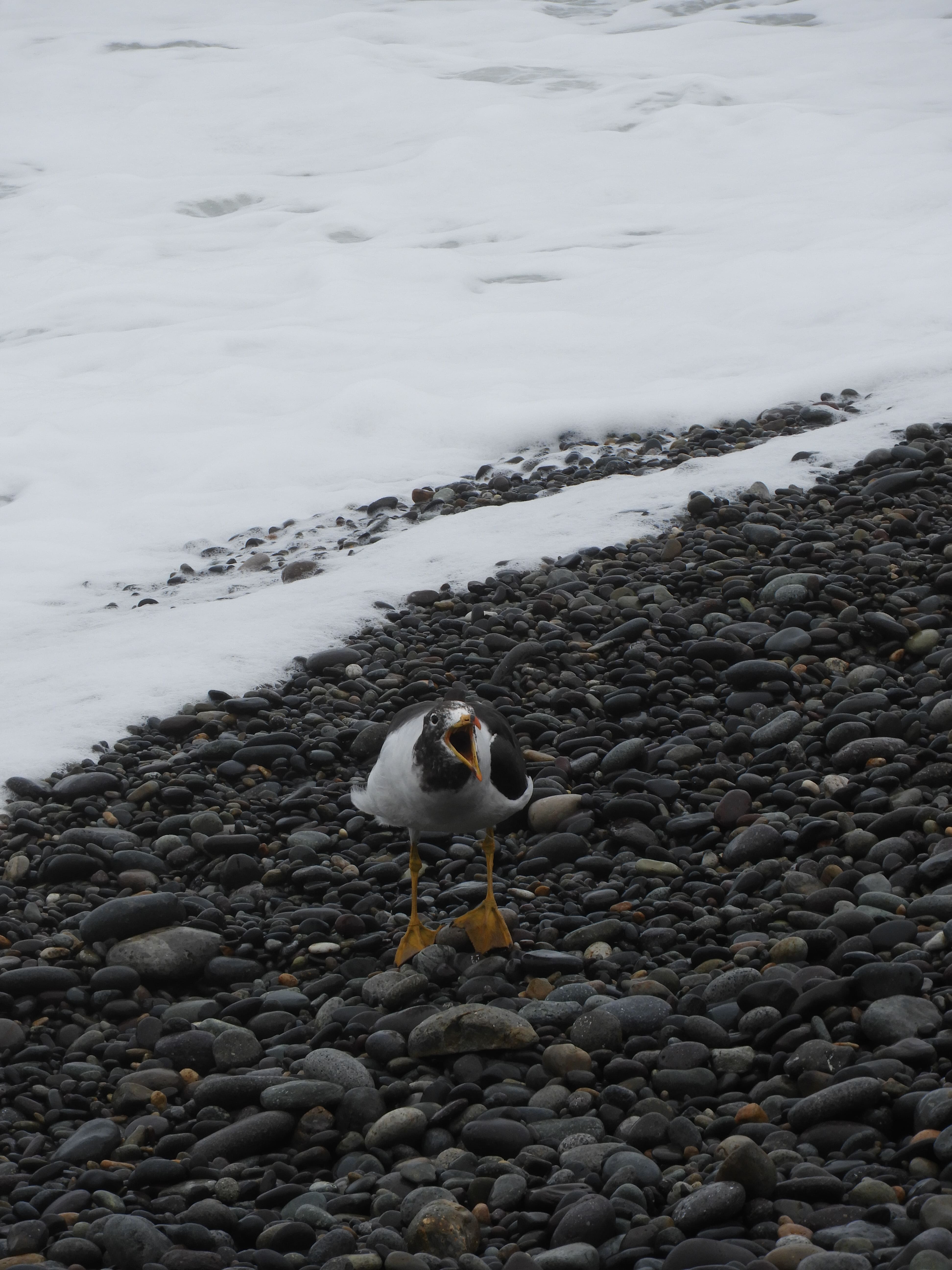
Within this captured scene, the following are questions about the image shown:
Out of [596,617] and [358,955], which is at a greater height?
[596,617]

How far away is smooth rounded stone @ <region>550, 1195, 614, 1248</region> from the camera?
2.88 m

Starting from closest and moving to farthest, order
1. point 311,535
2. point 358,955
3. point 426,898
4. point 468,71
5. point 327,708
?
point 358,955 → point 426,898 → point 327,708 → point 311,535 → point 468,71

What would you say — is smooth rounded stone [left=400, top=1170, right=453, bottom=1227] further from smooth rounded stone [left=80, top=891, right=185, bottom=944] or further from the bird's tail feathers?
smooth rounded stone [left=80, top=891, right=185, bottom=944]

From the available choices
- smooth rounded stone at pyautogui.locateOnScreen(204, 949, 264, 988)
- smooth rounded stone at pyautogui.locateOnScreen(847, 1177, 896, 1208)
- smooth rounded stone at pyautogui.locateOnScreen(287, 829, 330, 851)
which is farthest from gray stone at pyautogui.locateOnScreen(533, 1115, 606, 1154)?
smooth rounded stone at pyautogui.locateOnScreen(287, 829, 330, 851)

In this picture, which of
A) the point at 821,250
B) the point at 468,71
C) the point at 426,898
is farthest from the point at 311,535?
the point at 468,71

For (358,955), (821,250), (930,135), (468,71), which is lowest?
(358,955)

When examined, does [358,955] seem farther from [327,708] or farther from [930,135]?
Result: [930,135]

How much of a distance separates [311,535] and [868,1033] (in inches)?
270

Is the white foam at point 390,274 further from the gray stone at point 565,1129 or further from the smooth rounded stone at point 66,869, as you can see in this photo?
the gray stone at point 565,1129

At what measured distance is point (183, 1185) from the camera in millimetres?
3443

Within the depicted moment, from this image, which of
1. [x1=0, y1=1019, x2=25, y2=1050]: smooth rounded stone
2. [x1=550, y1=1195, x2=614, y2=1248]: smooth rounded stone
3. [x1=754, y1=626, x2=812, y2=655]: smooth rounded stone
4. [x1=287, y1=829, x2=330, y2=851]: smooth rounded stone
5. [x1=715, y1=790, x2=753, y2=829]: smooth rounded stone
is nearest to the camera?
[x1=550, y1=1195, x2=614, y2=1248]: smooth rounded stone

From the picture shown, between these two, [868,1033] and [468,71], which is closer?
[868,1033]

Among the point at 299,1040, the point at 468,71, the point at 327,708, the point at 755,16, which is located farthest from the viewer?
the point at 755,16

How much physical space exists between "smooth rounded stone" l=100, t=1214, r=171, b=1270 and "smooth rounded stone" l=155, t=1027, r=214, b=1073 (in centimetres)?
88
